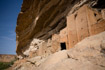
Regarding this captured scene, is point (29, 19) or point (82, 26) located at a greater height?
point (29, 19)

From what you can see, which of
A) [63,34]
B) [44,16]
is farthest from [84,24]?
[44,16]

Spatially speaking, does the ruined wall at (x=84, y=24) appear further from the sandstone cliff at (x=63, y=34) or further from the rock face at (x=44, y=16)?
the rock face at (x=44, y=16)

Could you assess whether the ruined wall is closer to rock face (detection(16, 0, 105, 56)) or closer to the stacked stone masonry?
the stacked stone masonry

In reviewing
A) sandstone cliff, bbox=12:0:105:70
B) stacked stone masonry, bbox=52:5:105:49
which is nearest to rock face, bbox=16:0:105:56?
sandstone cliff, bbox=12:0:105:70

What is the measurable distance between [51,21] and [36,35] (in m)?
5.02

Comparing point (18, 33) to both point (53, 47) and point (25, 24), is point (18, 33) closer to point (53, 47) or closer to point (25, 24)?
point (25, 24)

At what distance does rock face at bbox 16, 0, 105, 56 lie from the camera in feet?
32.9

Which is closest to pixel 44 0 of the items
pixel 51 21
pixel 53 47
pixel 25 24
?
pixel 51 21

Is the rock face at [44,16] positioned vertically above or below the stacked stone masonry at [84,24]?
above

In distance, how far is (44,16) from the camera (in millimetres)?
12906

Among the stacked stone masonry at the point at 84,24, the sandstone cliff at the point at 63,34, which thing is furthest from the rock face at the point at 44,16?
the stacked stone masonry at the point at 84,24

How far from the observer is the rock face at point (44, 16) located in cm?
1002

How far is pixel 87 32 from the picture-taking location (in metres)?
6.33

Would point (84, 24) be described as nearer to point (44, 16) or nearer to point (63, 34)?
point (63, 34)
